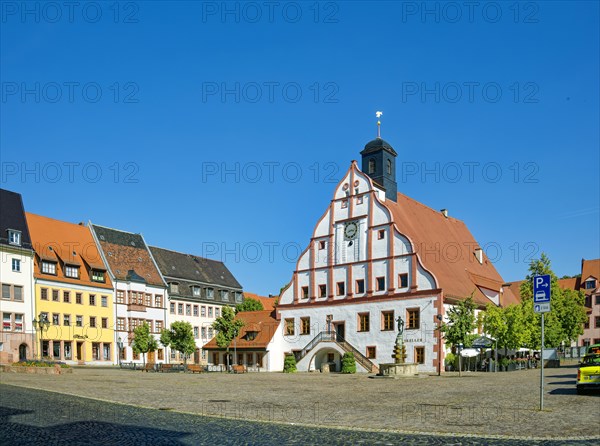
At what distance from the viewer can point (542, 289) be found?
57.8 ft

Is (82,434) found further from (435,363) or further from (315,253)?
(315,253)

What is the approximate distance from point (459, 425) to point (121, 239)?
6146 cm

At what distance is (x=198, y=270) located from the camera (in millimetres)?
80562

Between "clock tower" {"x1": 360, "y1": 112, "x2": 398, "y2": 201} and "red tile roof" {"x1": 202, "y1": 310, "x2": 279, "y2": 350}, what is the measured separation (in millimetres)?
15426

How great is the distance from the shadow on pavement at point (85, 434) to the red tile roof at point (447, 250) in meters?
37.7

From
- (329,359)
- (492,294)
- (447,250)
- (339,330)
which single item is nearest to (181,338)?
(329,359)

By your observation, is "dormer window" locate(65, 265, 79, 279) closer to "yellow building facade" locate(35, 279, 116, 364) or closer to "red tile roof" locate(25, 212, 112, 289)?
"red tile roof" locate(25, 212, 112, 289)

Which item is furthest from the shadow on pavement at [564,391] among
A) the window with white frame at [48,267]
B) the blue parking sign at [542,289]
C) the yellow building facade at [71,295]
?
the window with white frame at [48,267]

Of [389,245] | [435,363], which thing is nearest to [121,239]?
[389,245]

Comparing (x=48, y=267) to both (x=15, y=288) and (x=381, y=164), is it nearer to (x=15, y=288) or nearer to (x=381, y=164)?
(x=15, y=288)

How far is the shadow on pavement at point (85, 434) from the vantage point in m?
11.1

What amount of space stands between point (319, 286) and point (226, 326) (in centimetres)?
868

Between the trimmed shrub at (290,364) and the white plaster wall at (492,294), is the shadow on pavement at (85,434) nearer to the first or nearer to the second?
the trimmed shrub at (290,364)

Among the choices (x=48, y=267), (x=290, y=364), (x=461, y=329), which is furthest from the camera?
(x=48, y=267)
